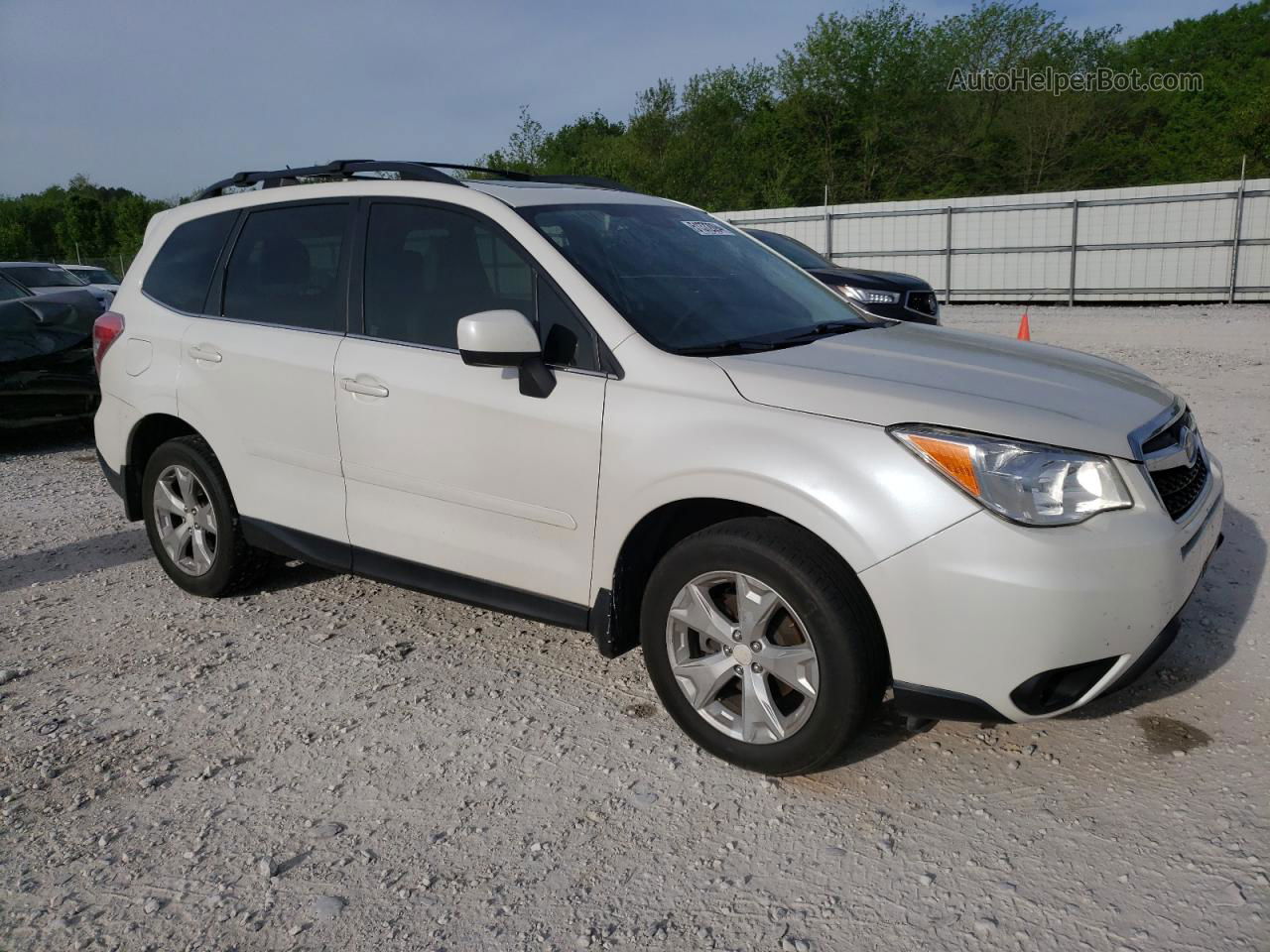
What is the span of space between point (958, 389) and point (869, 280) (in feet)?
25.6

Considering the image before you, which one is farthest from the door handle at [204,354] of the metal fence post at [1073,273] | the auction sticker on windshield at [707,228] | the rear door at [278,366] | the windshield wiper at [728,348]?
the metal fence post at [1073,273]

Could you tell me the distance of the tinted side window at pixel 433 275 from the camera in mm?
3639

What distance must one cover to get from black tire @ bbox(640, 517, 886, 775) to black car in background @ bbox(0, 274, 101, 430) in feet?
23.7

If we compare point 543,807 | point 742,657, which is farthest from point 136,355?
point 742,657

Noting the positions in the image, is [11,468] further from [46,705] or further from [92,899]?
[92,899]

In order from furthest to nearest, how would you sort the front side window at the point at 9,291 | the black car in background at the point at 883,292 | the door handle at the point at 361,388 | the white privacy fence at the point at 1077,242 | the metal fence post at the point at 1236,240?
the white privacy fence at the point at 1077,242, the metal fence post at the point at 1236,240, the black car in background at the point at 883,292, the front side window at the point at 9,291, the door handle at the point at 361,388

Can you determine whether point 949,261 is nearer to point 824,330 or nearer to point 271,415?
point 824,330

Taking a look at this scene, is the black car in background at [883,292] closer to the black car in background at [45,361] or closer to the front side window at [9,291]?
the black car in background at [45,361]

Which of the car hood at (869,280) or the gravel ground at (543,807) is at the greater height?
the car hood at (869,280)

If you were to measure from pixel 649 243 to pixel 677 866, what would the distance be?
222 centimetres

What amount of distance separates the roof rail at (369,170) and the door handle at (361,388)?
32.3 inches

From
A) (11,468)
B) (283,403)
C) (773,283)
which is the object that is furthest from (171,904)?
(11,468)

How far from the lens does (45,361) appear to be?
338 inches

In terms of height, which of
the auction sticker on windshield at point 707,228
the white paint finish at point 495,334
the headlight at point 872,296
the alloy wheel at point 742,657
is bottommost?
the alloy wheel at point 742,657
